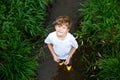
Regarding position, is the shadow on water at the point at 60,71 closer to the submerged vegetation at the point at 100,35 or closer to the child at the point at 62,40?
the submerged vegetation at the point at 100,35

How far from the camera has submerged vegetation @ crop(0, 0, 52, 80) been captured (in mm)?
6012

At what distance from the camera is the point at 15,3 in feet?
23.6

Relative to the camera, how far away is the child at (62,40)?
530 centimetres

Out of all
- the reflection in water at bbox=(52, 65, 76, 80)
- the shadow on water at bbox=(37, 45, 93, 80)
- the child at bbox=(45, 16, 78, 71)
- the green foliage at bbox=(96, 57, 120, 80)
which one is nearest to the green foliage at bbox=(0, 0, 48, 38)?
the shadow on water at bbox=(37, 45, 93, 80)

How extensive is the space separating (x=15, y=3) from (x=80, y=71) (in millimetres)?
2078

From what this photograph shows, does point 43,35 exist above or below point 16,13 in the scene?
below

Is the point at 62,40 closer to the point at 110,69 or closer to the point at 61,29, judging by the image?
the point at 61,29

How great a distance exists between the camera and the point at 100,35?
6820mm

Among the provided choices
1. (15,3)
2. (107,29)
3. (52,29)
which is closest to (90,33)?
(107,29)

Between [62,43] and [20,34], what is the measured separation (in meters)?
1.48

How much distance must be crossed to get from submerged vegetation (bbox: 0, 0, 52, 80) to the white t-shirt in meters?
0.75

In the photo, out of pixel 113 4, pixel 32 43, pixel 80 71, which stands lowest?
pixel 80 71

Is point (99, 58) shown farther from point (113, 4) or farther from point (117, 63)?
point (113, 4)

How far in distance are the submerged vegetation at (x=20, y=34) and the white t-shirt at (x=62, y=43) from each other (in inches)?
29.5
